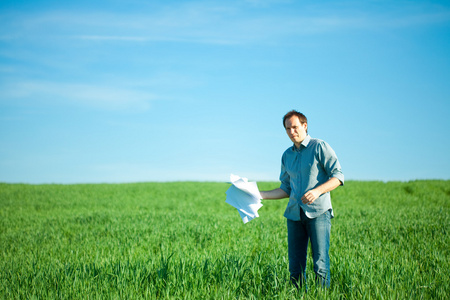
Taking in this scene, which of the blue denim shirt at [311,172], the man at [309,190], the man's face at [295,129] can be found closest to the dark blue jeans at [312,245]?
the man at [309,190]

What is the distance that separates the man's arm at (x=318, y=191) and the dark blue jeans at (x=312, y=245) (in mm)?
432

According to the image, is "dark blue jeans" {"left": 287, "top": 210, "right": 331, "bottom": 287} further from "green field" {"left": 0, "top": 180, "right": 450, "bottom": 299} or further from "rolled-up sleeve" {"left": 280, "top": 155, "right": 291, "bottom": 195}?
"rolled-up sleeve" {"left": 280, "top": 155, "right": 291, "bottom": 195}

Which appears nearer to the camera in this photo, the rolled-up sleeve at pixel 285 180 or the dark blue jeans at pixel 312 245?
the dark blue jeans at pixel 312 245

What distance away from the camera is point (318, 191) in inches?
158

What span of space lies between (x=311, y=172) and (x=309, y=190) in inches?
11.2

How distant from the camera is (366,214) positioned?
47.5 feet

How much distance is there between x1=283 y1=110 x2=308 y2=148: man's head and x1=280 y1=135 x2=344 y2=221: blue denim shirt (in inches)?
3.7

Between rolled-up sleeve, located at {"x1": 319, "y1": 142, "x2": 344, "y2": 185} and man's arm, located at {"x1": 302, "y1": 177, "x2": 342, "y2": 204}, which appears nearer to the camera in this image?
man's arm, located at {"x1": 302, "y1": 177, "x2": 342, "y2": 204}

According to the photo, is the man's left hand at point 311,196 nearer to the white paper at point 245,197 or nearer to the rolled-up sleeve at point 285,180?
the white paper at point 245,197

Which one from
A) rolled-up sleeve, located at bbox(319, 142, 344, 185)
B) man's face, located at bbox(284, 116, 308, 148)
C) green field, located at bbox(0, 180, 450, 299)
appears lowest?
green field, located at bbox(0, 180, 450, 299)

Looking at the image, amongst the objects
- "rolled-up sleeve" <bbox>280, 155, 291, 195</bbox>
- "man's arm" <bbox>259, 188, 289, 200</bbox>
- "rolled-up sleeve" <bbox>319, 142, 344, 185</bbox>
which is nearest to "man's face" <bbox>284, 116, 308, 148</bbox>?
"rolled-up sleeve" <bbox>319, 142, 344, 185</bbox>

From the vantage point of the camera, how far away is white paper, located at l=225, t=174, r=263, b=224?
4.46m

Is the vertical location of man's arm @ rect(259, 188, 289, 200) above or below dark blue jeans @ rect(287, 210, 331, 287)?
above

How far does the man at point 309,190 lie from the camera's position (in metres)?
4.25
